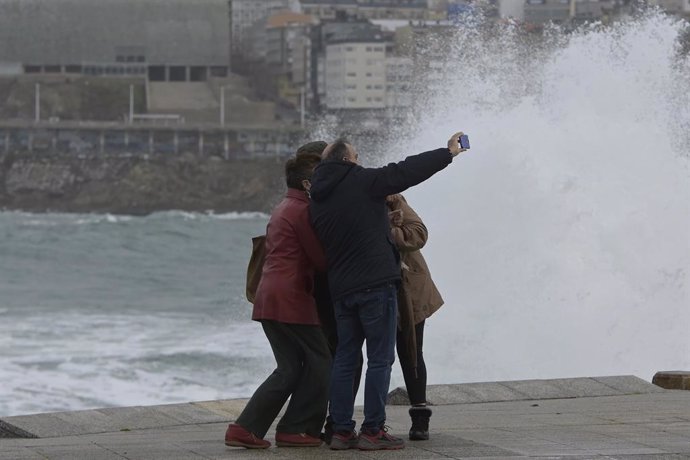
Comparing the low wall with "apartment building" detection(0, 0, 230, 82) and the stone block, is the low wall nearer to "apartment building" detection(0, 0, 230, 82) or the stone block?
"apartment building" detection(0, 0, 230, 82)

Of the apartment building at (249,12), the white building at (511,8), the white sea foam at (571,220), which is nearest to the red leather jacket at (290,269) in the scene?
the white sea foam at (571,220)

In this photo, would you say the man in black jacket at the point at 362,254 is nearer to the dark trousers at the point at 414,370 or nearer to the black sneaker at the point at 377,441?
the black sneaker at the point at 377,441

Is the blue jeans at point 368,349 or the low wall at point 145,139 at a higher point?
the blue jeans at point 368,349

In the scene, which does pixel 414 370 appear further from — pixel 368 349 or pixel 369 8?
pixel 369 8

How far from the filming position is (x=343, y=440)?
780cm

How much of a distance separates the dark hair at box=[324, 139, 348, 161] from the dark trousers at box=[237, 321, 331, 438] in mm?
777

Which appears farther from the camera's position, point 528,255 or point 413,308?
point 528,255

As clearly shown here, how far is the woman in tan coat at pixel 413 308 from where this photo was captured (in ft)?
26.0

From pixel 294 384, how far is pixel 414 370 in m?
0.57

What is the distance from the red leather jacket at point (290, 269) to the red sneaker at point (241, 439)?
51cm

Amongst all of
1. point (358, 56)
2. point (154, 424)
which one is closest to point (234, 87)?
point (358, 56)

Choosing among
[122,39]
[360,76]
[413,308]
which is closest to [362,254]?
[413,308]

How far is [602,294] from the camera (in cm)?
1823

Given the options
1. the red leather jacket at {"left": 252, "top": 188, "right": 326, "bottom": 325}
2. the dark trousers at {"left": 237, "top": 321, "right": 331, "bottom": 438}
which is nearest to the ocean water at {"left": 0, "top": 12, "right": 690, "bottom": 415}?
the dark trousers at {"left": 237, "top": 321, "right": 331, "bottom": 438}
